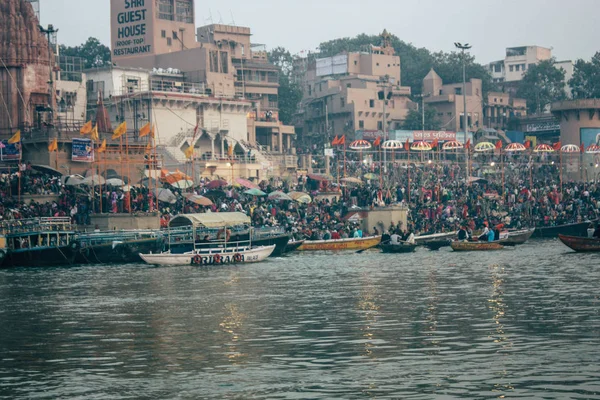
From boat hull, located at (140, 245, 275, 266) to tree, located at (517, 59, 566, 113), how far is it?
7648 centimetres

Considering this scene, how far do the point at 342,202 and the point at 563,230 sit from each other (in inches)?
522

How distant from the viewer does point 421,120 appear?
3994 inches

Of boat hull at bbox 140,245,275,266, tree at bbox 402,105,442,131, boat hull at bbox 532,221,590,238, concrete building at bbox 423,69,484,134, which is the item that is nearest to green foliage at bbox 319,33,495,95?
concrete building at bbox 423,69,484,134

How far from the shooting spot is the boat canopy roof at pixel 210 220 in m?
49.3

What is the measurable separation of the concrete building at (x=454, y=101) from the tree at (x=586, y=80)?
16.0 metres

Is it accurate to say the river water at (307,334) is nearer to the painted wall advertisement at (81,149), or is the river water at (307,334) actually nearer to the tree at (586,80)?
the painted wall advertisement at (81,149)


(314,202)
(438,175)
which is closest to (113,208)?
(314,202)

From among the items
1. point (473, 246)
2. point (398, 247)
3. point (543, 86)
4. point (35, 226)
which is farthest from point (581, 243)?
point (543, 86)

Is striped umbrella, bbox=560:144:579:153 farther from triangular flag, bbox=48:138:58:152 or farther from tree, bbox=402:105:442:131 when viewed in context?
triangular flag, bbox=48:138:58:152

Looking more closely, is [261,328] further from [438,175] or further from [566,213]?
[438,175]

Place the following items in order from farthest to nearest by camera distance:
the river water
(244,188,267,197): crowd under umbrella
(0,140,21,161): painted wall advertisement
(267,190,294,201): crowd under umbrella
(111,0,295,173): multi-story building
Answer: (111,0,295,173): multi-story building, (267,190,294,201): crowd under umbrella, (244,188,267,197): crowd under umbrella, (0,140,21,161): painted wall advertisement, the river water

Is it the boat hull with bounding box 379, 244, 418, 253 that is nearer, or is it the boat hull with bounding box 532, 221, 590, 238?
the boat hull with bounding box 379, 244, 418, 253

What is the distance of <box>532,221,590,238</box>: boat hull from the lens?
197 ft

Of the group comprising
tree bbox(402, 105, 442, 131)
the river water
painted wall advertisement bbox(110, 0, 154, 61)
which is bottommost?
the river water
